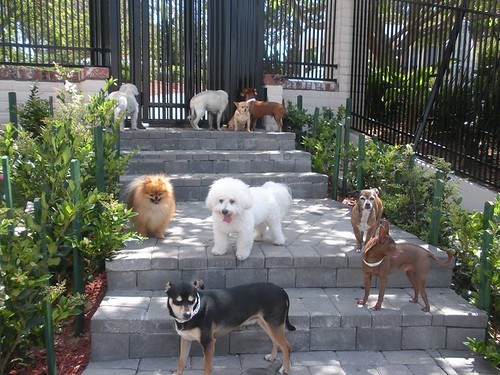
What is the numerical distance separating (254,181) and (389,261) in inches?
131

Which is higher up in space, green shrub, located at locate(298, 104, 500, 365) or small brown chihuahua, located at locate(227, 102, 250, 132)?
small brown chihuahua, located at locate(227, 102, 250, 132)

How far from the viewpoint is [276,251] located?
4.24 metres

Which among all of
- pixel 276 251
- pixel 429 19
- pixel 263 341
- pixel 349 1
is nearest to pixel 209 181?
pixel 276 251

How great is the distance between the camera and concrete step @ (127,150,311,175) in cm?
689

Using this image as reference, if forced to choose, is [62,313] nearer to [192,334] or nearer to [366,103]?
[192,334]

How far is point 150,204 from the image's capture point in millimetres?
4461

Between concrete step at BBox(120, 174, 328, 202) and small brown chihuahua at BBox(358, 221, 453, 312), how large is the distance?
10.4ft

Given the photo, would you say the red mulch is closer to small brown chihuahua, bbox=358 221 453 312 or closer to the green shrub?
small brown chihuahua, bbox=358 221 453 312

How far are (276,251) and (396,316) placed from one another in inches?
44.7

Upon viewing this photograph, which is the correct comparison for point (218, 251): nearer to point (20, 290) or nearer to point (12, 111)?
point (20, 290)

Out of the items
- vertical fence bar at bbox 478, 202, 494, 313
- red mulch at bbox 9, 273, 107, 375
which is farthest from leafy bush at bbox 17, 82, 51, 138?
vertical fence bar at bbox 478, 202, 494, 313

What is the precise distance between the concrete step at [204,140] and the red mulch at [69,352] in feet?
12.6

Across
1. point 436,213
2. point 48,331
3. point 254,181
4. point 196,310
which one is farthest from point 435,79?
point 48,331

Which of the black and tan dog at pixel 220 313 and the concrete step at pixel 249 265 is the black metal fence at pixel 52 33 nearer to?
the concrete step at pixel 249 265
